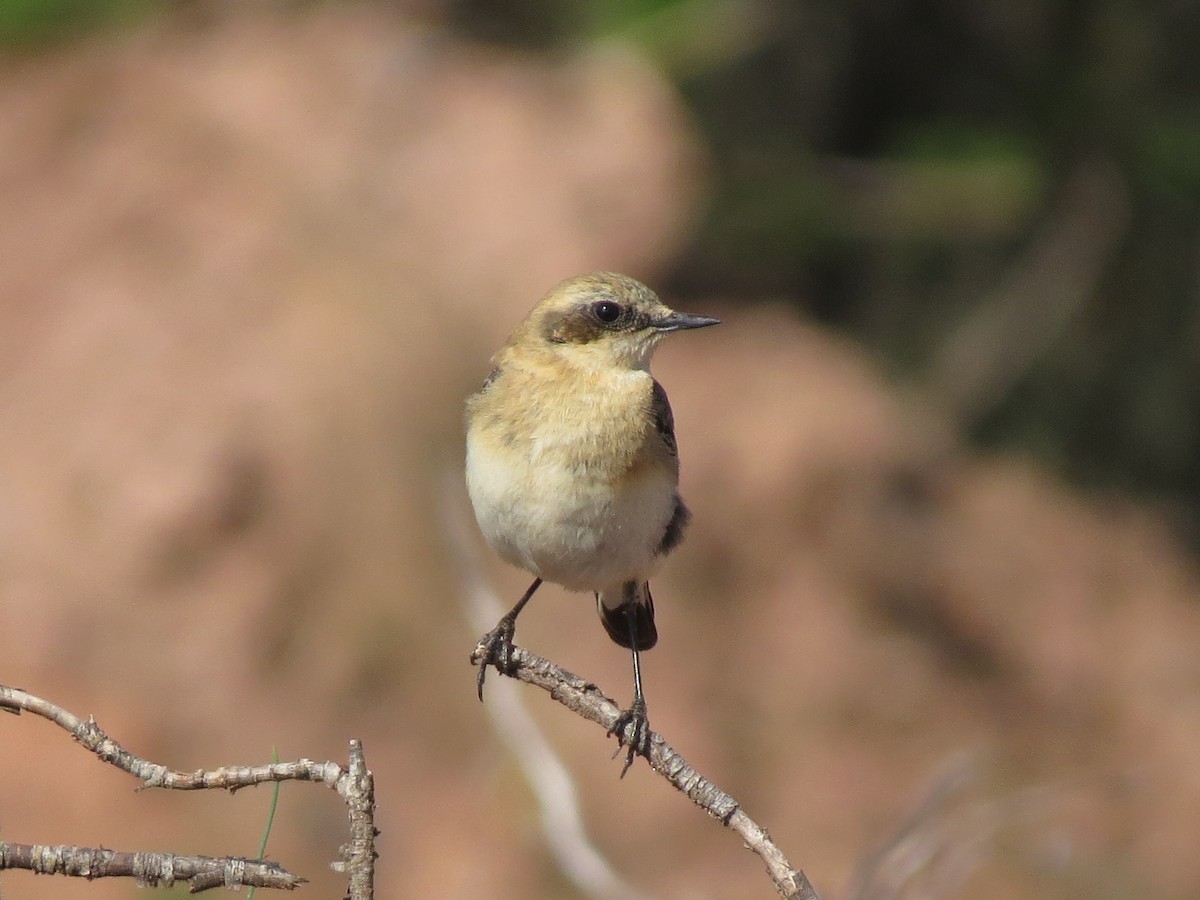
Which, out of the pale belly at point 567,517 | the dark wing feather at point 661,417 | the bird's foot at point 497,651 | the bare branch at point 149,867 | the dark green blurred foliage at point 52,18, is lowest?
the bare branch at point 149,867

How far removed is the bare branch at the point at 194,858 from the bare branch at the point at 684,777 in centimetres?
64

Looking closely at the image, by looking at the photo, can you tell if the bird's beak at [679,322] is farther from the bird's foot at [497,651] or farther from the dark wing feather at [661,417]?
the bird's foot at [497,651]

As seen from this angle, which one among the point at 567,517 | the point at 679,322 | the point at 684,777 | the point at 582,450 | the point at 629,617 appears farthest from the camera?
the point at 629,617

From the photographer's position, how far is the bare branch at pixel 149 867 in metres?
2.14

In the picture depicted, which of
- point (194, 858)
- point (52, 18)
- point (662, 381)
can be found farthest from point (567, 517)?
point (52, 18)

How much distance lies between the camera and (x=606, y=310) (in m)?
4.52

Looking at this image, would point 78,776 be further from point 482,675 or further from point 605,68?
point 605,68

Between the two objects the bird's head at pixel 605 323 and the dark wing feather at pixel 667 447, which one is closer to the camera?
the dark wing feather at pixel 667 447

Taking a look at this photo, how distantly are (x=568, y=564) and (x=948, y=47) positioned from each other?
20.1 feet

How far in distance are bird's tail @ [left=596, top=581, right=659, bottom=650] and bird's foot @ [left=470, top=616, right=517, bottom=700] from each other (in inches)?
27.9

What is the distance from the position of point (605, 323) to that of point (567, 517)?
75 cm

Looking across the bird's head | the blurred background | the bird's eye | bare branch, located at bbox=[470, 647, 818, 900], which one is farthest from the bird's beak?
the blurred background

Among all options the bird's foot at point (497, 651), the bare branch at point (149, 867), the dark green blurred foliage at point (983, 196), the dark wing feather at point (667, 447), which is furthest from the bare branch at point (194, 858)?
the dark green blurred foliage at point (983, 196)

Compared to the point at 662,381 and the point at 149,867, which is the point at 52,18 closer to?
the point at 662,381
